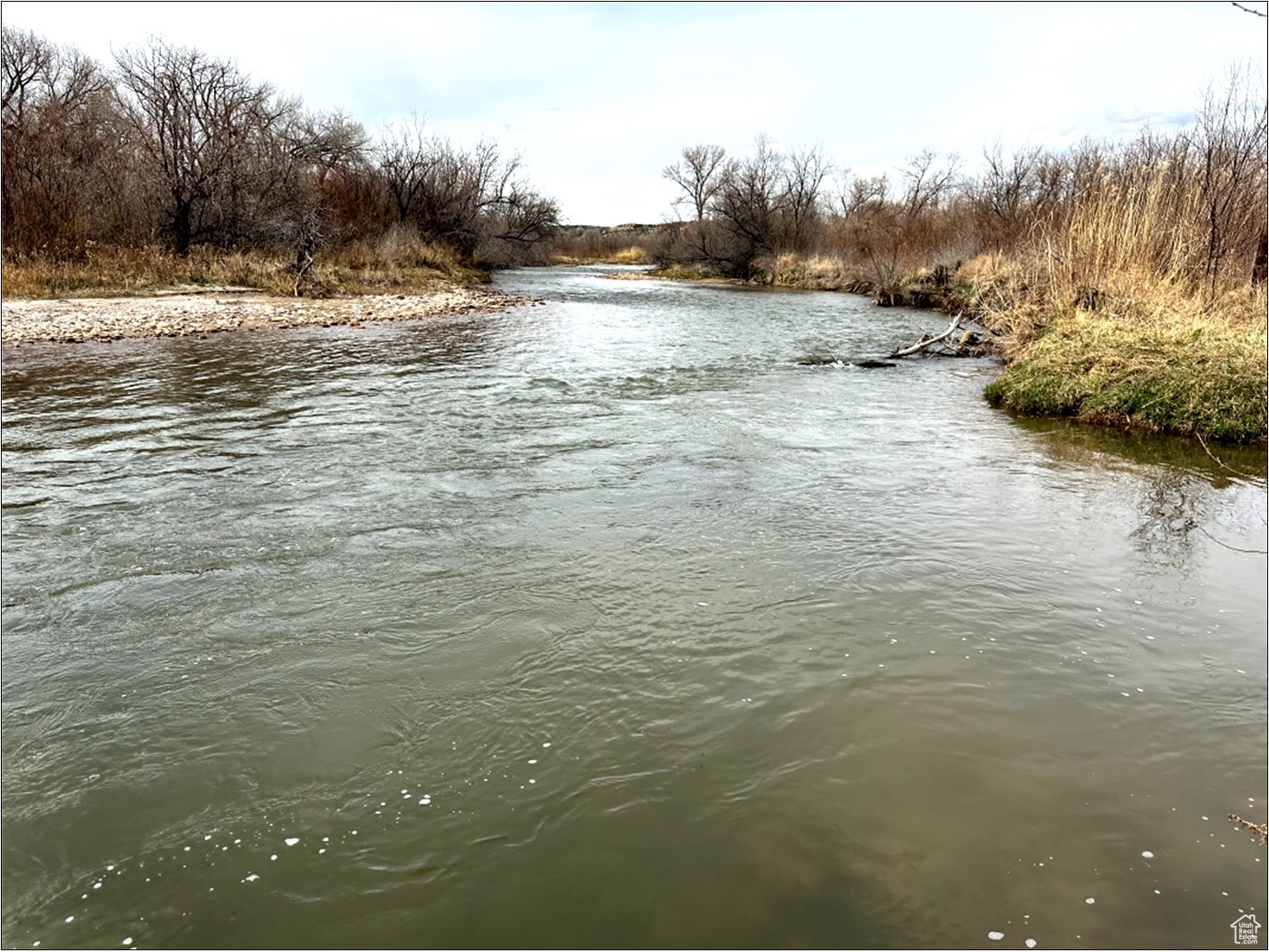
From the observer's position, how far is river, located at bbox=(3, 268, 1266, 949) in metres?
2.76

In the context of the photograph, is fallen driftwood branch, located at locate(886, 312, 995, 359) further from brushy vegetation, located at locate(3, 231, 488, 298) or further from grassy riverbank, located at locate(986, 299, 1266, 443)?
brushy vegetation, located at locate(3, 231, 488, 298)

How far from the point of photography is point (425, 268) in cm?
3403

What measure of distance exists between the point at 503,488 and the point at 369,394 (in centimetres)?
515

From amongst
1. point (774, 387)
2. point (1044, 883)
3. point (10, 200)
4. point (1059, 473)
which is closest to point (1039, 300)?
point (774, 387)

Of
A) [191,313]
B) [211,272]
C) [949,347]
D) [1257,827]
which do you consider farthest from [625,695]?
[211,272]

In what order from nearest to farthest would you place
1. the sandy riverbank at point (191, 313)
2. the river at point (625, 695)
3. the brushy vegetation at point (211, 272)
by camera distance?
the river at point (625, 695) → the sandy riverbank at point (191, 313) → the brushy vegetation at point (211, 272)

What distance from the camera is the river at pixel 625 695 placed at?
2.76m

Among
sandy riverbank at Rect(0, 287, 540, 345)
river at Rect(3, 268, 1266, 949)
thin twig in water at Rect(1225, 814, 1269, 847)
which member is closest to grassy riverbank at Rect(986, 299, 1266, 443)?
river at Rect(3, 268, 1266, 949)

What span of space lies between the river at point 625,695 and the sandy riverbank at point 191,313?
9.40 m

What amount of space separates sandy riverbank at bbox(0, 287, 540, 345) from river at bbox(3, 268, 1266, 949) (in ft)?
30.8

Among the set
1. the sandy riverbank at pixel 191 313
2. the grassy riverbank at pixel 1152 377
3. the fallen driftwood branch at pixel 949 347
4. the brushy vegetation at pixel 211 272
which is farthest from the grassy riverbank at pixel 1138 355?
the brushy vegetation at pixel 211 272

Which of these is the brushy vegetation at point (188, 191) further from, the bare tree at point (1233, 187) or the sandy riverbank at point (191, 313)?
the bare tree at point (1233, 187)

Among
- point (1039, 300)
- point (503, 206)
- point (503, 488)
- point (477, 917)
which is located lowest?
point (477, 917)

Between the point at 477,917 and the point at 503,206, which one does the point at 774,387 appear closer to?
the point at 477,917
